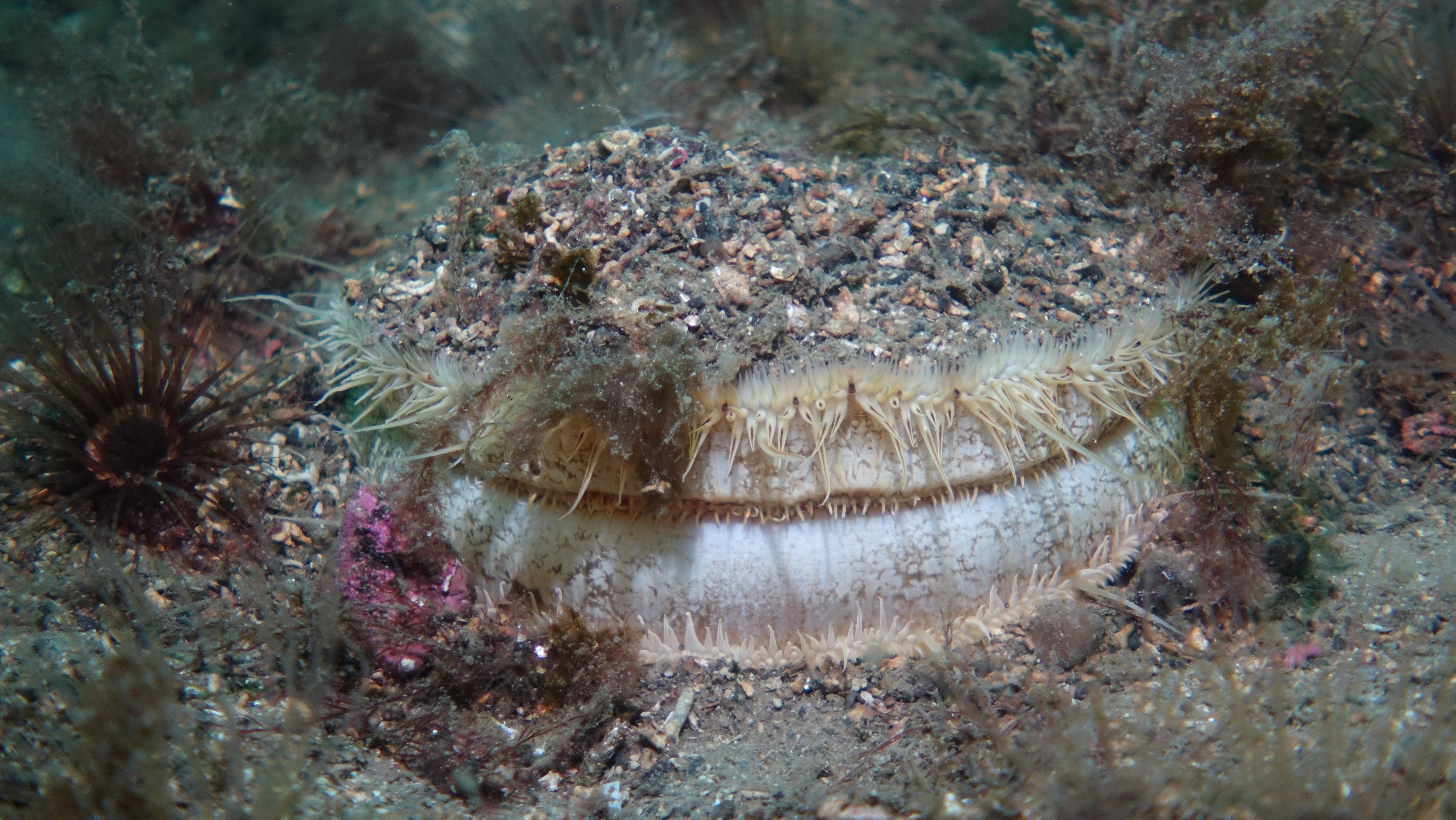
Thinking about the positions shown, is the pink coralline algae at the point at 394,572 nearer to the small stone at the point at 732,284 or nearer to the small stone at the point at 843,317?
the small stone at the point at 732,284

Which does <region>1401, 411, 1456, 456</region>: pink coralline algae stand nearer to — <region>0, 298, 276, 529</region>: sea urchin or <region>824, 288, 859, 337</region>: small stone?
<region>824, 288, 859, 337</region>: small stone

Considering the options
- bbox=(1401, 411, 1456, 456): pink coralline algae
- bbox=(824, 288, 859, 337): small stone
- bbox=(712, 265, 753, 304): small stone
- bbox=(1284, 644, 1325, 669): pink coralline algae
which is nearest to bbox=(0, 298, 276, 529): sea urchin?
bbox=(712, 265, 753, 304): small stone

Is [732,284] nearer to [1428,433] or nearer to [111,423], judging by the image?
[111,423]

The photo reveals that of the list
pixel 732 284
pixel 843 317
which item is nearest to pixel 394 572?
pixel 732 284

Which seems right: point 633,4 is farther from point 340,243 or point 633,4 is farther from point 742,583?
point 742,583

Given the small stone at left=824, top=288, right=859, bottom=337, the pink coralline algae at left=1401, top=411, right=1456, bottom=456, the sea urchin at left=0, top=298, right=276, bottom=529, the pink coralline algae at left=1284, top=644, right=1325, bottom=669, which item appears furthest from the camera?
the pink coralline algae at left=1401, top=411, right=1456, bottom=456

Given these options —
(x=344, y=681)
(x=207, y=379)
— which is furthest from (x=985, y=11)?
(x=344, y=681)
